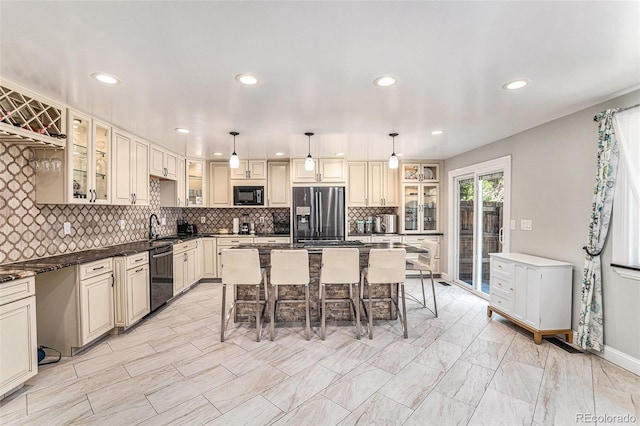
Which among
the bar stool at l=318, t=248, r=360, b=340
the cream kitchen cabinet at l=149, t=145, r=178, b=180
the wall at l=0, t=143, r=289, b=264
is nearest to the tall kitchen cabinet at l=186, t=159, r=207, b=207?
the cream kitchen cabinet at l=149, t=145, r=178, b=180

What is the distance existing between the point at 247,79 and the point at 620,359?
13.0ft

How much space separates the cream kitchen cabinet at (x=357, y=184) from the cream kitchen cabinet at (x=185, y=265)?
308 centimetres

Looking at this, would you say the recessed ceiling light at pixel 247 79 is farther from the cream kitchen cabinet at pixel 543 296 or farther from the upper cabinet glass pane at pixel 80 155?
the cream kitchen cabinet at pixel 543 296

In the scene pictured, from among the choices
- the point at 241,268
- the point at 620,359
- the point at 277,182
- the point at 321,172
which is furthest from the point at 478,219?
the point at 241,268

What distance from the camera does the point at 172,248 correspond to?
4254mm

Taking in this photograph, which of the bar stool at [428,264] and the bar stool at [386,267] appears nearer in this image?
the bar stool at [386,267]

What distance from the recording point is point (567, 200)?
305 centimetres

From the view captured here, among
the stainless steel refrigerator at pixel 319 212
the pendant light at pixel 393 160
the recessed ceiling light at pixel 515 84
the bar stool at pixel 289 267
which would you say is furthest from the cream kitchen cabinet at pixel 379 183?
the recessed ceiling light at pixel 515 84

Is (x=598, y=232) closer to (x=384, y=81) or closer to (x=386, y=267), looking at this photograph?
(x=386, y=267)

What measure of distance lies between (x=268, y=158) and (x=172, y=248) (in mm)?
2378

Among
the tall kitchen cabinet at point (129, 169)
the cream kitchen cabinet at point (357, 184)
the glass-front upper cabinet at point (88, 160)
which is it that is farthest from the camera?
the cream kitchen cabinet at point (357, 184)

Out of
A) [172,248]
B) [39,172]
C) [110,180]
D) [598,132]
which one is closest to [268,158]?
[172,248]

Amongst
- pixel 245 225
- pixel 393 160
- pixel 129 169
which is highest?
pixel 393 160

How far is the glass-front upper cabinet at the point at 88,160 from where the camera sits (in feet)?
9.27
